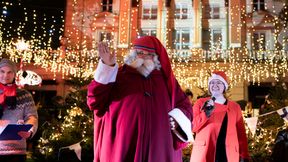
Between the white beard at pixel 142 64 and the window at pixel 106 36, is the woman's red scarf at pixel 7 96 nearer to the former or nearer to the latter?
the white beard at pixel 142 64

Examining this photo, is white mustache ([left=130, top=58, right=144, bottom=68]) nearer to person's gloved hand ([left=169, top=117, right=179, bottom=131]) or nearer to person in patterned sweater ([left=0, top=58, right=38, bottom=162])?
person's gloved hand ([left=169, top=117, right=179, bottom=131])

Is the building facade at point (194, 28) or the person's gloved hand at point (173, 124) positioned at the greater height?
the building facade at point (194, 28)

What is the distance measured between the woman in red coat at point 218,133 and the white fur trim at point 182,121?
5.50 ft

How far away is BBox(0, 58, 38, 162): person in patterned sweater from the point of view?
3.68 meters

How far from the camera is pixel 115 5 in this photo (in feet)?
78.3

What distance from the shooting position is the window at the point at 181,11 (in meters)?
23.6

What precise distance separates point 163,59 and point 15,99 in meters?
1.69

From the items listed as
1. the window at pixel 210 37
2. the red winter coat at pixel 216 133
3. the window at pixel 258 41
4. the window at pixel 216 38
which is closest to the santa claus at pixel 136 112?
the red winter coat at pixel 216 133

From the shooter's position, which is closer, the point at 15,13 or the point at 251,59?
the point at 15,13

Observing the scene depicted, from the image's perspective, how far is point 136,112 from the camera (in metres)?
2.78

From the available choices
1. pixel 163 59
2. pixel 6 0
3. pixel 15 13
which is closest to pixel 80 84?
pixel 163 59

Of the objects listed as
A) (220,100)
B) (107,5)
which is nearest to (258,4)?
(107,5)

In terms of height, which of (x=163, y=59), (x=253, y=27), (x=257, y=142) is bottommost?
(x=257, y=142)

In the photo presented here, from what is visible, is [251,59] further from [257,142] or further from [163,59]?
[163,59]
